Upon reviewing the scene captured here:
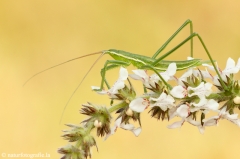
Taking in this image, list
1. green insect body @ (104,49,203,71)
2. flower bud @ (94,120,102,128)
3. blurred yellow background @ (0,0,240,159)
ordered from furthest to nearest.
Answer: blurred yellow background @ (0,0,240,159), green insect body @ (104,49,203,71), flower bud @ (94,120,102,128)

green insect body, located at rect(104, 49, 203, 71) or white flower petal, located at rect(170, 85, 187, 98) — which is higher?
green insect body, located at rect(104, 49, 203, 71)

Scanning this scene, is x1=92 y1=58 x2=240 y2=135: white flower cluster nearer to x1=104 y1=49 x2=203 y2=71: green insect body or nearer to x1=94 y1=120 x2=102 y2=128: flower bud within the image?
x1=94 y1=120 x2=102 y2=128: flower bud

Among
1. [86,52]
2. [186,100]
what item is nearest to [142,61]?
[186,100]

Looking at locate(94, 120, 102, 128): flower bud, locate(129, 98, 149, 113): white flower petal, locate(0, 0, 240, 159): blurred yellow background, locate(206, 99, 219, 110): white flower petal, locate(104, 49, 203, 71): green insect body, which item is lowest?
locate(206, 99, 219, 110): white flower petal

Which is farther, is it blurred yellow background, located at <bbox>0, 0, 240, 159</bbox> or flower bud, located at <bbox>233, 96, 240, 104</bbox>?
blurred yellow background, located at <bbox>0, 0, 240, 159</bbox>

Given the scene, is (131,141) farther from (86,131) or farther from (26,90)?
(86,131)

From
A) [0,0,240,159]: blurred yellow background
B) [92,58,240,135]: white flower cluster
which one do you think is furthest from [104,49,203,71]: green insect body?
[0,0,240,159]: blurred yellow background

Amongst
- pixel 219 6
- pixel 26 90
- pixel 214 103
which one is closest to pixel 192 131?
pixel 219 6

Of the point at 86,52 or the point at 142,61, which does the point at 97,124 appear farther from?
the point at 86,52
